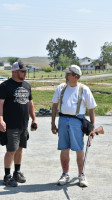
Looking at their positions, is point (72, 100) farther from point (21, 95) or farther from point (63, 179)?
point (63, 179)

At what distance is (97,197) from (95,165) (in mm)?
1664

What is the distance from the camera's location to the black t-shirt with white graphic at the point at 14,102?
5453mm

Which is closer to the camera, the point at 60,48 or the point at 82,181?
the point at 82,181

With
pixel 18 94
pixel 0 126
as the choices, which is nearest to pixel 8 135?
pixel 0 126

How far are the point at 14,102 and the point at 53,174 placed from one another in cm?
141

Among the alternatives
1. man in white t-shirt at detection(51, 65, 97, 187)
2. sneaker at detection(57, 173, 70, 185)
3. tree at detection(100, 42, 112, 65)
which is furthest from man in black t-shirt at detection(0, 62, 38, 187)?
tree at detection(100, 42, 112, 65)

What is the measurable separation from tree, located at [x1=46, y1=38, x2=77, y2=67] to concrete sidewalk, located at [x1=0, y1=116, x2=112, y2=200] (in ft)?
476

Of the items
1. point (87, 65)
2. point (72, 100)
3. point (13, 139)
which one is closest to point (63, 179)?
point (13, 139)

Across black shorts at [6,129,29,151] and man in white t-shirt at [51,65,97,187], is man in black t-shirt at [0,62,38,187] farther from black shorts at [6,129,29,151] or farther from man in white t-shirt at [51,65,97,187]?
man in white t-shirt at [51,65,97,187]

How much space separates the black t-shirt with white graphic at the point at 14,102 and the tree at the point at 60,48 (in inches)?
5812

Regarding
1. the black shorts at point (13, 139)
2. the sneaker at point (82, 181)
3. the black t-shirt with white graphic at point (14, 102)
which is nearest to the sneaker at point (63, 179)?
the sneaker at point (82, 181)

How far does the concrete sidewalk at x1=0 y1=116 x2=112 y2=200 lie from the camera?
5.17m

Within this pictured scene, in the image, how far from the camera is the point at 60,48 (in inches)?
6043

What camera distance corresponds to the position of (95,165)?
Result: 6746 millimetres
